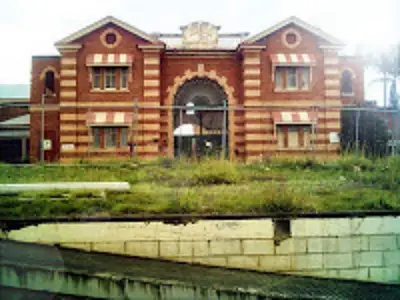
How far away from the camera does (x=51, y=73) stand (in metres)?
21.5

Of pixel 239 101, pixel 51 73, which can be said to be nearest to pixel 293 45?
pixel 239 101

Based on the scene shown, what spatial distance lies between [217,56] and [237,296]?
58.5ft

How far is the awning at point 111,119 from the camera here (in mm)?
18322

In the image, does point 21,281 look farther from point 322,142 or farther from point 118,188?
point 322,142

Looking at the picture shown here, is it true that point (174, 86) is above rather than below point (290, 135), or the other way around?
above

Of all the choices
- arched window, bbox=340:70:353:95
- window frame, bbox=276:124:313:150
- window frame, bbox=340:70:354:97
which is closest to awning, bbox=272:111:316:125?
window frame, bbox=276:124:313:150

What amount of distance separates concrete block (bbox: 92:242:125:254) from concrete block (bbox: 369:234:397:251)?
12.6ft

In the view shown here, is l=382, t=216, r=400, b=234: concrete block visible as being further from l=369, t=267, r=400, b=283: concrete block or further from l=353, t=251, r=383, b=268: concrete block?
l=369, t=267, r=400, b=283: concrete block

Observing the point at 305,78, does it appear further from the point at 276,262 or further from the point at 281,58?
the point at 276,262

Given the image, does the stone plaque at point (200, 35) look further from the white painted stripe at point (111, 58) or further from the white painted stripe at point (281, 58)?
the white painted stripe at point (111, 58)

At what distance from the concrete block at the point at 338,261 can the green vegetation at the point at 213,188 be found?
0.72m

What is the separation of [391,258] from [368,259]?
1.28ft

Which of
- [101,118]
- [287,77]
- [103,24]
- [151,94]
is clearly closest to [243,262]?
[101,118]

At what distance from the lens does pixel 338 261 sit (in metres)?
5.21
